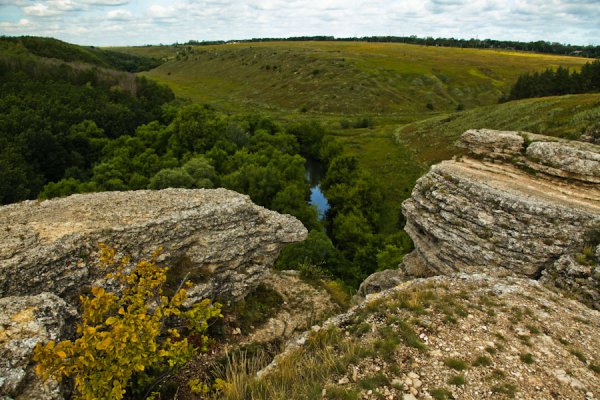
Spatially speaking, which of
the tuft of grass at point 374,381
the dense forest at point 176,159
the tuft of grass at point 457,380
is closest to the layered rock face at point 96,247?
the dense forest at point 176,159

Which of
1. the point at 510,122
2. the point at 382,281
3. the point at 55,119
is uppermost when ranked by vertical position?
the point at 55,119

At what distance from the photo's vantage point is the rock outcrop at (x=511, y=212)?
613 inches

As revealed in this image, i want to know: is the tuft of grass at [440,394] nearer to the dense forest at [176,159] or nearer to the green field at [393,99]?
the dense forest at [176,159]

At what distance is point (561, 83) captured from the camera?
298ft

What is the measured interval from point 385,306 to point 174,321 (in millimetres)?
8304

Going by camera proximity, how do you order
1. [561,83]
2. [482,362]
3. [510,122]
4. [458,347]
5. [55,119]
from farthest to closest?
[561,83] → [510,122] → [55,119] → [458,347] → [482,362]

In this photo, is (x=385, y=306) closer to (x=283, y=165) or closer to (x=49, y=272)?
(x=49, y=272)

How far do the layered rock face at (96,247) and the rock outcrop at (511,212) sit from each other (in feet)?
25.4

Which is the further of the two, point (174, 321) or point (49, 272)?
point (174, 321)

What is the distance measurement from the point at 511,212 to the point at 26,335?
18939 mm

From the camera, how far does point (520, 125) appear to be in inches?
2336

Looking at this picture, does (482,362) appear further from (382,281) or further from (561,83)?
(561,83)

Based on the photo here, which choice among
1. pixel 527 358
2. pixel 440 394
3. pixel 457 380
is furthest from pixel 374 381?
pixel 527 358

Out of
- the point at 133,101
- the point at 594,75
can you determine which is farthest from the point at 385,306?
the point at 594,75
